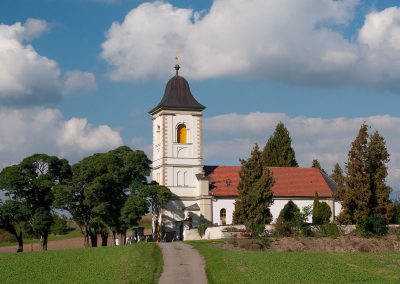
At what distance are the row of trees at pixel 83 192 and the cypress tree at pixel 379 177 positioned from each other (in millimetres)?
17537

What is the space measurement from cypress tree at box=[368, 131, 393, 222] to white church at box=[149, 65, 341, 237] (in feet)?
34.6

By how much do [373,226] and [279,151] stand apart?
28.6 m

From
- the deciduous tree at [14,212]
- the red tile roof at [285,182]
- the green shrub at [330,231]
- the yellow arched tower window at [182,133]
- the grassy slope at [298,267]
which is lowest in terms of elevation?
the grassy slope at [298,267]

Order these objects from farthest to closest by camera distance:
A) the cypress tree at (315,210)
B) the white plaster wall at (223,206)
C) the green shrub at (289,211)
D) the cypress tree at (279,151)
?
the cypress tree at (279,151) → the white plaster wall at (223,206) → the cypress tree at (315,210) → the green shrub at (289,211)

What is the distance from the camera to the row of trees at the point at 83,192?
6512 centimetres

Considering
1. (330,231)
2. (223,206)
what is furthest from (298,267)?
(223,206)

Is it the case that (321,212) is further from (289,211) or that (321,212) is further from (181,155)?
(181,155)

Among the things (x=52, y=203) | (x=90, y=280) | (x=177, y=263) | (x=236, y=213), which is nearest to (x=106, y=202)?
(x=52, y=203)

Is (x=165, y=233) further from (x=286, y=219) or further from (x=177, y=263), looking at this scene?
(x=177, y=263)

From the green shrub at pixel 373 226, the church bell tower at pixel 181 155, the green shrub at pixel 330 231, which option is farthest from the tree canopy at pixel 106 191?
the green shrub at pixel 373 226

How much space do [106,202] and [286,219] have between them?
1568cm

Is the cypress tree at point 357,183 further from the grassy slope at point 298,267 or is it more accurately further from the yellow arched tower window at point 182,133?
the yellow arched tower window at point 182,133

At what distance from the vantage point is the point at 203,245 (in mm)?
53875

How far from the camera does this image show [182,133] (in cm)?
7500
